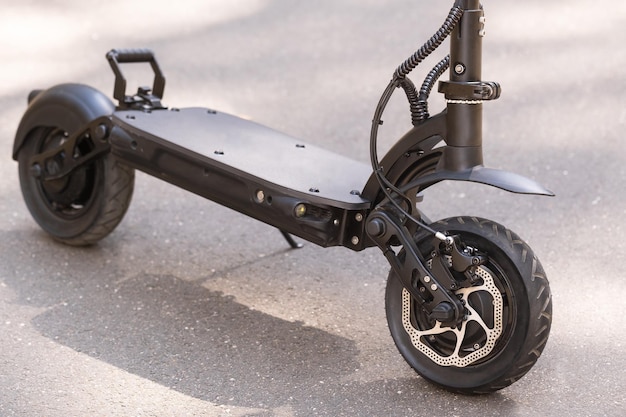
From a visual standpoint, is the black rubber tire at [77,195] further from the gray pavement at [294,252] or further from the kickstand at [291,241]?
the kickstand at [291,241]

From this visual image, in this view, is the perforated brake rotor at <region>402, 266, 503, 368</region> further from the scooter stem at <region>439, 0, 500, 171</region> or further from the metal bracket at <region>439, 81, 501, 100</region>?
the metal bracket at <region>439, 81, 501, 100</region>

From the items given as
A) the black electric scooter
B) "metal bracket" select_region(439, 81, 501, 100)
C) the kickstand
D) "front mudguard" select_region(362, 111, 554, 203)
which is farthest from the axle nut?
the kickstand

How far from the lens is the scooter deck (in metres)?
3.33

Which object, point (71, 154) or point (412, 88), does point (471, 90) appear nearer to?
point (412, 88)

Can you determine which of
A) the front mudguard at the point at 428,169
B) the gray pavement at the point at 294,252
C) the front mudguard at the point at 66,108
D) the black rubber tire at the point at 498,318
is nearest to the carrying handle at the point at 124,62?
the front mudguard at the point at 66,108

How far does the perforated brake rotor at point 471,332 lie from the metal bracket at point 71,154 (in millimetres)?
1544

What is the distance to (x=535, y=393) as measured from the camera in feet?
10.2

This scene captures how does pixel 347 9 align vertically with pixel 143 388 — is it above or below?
above

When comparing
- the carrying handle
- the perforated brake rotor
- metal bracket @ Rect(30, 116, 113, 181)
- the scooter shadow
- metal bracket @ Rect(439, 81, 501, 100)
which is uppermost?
metal bracket @ Rect(439, 81, 501, 100)

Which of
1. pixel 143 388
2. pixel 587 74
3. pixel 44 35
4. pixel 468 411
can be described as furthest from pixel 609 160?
pixel 44 35

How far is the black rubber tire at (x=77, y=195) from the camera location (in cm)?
405

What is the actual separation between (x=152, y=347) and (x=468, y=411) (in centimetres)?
110

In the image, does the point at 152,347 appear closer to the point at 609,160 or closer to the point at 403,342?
the point at 403,342

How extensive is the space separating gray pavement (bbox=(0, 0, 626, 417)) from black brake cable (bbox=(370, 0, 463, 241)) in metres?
0.55
